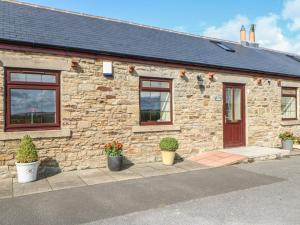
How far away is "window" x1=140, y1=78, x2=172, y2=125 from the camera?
9.17m

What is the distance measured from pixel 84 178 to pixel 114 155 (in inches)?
44.1

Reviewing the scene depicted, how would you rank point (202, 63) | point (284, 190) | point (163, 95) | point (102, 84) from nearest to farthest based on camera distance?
point (284, 190)
point (102, 84)
point (163, 95)
point (202, 63)

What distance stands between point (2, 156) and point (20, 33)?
11.0 feet

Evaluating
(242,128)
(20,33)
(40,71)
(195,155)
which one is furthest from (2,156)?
(242,128)

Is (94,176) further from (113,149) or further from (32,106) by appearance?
(32,106)

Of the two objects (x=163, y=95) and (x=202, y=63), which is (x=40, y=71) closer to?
(x=163, y=95)

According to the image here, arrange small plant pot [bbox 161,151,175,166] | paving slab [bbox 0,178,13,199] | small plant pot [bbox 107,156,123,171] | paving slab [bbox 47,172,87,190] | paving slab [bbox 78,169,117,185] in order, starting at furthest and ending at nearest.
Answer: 1. small plant pot [bbox 161,151,175,166]
2. small plant pot [bbox 107,156,123,171]
3. paving slab [bbox 78,169,117,185]
4. paving slab [bbox 47,172,87,190]
5. paving slab [bbox 0,178,13,199]

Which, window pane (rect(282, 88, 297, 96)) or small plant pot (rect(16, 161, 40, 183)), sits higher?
window pane (rect(282, 88, 297, 96))

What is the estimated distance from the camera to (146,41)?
1046 cm

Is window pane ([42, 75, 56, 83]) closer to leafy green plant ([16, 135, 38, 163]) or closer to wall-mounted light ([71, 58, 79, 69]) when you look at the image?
wall-mounted light ([71, 58, 79, 69])

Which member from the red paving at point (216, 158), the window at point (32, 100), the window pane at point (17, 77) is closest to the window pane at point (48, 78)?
Answer: the window at point (32, 100)

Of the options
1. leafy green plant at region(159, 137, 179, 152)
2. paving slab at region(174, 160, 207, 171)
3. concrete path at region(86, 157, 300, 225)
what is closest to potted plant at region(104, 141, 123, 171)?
leafy green plant at region(159, 137, 179, 152)

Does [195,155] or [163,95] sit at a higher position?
[163,95]

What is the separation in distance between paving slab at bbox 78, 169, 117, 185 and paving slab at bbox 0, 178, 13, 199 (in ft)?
5.51
